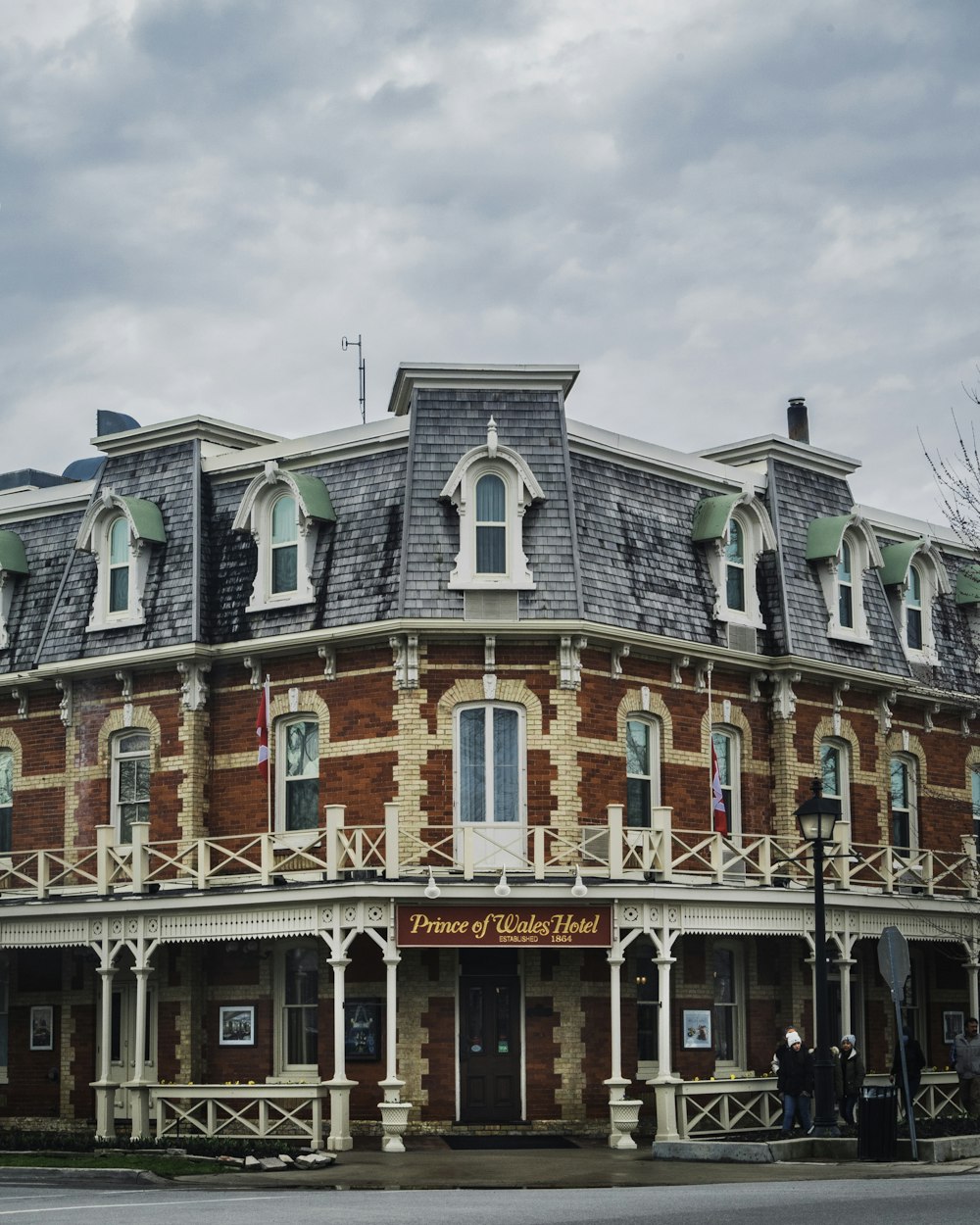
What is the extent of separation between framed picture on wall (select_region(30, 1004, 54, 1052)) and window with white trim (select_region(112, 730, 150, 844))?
10.9 ft

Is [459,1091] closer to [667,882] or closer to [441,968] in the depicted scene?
[441,968]

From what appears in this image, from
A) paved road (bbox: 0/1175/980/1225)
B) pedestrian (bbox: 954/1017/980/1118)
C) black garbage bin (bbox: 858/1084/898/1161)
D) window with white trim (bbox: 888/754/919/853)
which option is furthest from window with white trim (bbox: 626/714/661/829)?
paved road (bbox: 0/1175/980/1225)

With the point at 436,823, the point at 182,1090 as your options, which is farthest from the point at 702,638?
the point at 182,1090

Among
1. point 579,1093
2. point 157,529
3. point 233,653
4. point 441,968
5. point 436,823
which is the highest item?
point 157,529

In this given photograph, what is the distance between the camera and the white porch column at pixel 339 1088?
27828 millimetres

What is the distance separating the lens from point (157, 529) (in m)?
33.7

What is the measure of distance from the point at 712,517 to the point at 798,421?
671 cm

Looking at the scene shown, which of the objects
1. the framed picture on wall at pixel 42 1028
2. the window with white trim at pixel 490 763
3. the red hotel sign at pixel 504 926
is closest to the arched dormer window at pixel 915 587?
the window with white trim at pixel 490 763

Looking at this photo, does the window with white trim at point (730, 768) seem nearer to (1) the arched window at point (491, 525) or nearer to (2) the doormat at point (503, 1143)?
(1) the arched window at point (491, 525)

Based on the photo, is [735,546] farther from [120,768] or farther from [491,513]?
[120,768]

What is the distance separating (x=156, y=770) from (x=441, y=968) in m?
6.25

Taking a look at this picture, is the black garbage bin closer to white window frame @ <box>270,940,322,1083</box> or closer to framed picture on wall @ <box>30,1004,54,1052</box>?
white window frame @ <box>270,940,322,1083</box>

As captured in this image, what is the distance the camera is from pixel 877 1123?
23.8 meters

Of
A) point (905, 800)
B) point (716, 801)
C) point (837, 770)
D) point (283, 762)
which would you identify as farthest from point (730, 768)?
point (283, 762)
